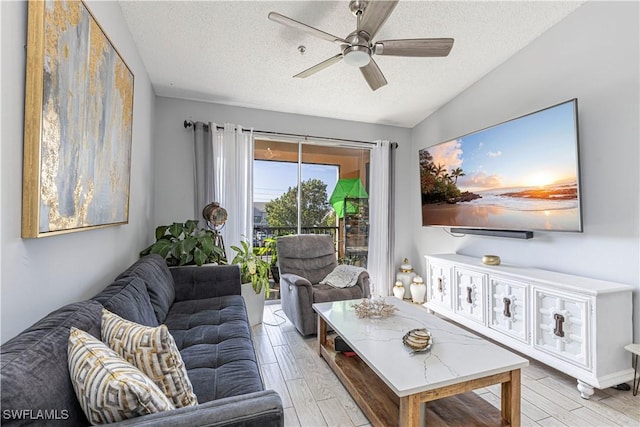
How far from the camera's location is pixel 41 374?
73cm

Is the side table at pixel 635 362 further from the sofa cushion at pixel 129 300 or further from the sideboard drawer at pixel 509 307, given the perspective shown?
the sofa cushion at pixel 129 300

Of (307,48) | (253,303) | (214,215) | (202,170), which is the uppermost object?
(307,48)

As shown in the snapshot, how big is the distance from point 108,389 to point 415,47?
2.35 meters

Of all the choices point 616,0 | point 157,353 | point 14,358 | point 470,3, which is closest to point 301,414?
point 157,353

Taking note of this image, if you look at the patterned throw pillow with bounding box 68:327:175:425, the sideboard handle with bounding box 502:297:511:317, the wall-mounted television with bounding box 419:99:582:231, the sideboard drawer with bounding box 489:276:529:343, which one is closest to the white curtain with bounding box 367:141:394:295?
the wall-mounted television with bounding box 419:99:582:231

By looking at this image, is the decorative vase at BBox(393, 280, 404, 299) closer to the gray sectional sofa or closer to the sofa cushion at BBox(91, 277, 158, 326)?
the gray sectional sofa

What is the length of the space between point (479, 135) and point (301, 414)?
2.97 metres

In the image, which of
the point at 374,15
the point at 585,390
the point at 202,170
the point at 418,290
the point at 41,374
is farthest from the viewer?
the point at 418,290

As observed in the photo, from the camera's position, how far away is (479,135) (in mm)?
3039

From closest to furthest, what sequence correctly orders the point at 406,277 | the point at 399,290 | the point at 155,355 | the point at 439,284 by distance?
the point at 155,355 < the point at 439,284 < the point at 399,290 < the point at 406,277

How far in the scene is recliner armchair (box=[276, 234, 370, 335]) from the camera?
2.79 metres

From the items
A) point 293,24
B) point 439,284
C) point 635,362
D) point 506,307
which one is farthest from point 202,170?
point 635,362

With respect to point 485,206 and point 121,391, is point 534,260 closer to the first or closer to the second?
point 485,206

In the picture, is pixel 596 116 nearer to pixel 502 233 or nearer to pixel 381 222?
pixel 502 233
